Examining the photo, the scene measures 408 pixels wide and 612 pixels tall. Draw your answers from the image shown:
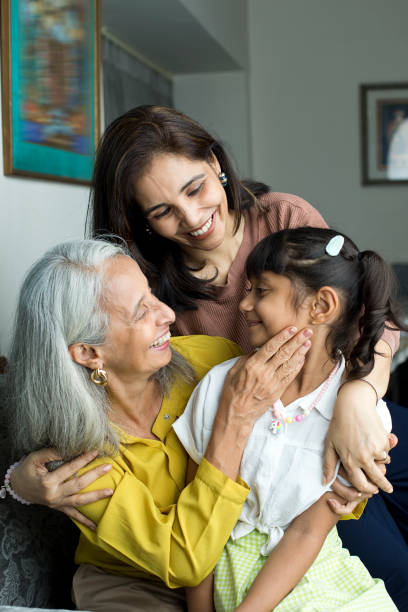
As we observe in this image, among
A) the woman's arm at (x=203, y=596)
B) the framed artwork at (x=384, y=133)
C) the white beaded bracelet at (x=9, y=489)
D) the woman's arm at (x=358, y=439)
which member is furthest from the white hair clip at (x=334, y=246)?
the framed artwork at (x=384, y=133)

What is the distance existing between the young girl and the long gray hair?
22cm

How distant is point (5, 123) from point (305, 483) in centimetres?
154

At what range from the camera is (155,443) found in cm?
158

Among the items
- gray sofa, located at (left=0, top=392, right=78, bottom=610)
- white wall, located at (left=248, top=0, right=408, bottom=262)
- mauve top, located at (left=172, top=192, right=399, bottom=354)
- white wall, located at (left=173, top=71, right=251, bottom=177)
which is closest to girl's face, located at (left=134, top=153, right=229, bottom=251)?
mauve top, located at (left=172, top=192, right=399, bottom=354)

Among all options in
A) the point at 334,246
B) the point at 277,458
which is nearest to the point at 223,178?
the point at 334,246

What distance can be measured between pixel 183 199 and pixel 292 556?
→ 33.3 inches

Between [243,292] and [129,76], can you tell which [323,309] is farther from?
[129,76]

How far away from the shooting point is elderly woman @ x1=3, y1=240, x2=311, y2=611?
142 cm

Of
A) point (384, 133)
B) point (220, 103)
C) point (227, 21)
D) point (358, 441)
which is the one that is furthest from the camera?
point (384, 133)

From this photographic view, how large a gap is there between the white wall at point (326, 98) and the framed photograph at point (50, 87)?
10.8 ft

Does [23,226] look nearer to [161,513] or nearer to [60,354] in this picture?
[60,354]

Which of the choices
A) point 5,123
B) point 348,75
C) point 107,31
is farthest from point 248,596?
point 348,75

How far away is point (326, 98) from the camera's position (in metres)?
6.08

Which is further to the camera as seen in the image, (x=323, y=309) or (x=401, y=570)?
(x=401, y=570)
